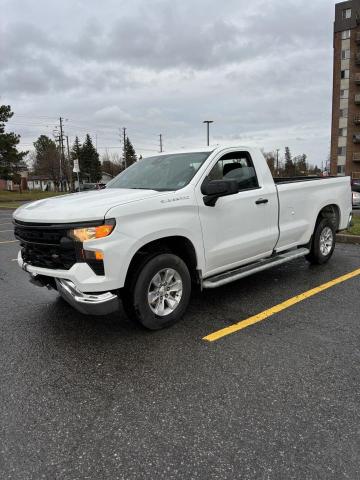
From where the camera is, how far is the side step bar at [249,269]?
4.48 metres

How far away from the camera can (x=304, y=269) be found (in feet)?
21.5

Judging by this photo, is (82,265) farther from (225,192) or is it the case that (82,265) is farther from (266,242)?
(266,242)

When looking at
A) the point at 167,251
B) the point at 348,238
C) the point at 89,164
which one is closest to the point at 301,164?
the point at 89,164

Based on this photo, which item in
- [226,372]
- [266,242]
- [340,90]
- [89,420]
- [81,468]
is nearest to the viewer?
[81,468]

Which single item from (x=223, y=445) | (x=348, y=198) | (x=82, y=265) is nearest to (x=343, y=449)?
(x=223, y=445)

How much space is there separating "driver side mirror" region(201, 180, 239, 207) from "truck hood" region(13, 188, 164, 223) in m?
0.52

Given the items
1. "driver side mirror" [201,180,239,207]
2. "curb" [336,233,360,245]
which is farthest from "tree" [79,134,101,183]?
"driver side mirror" [201,180,239,207]

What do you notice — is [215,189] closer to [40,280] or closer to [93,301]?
[93,301]

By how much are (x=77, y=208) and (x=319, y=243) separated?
421 cm

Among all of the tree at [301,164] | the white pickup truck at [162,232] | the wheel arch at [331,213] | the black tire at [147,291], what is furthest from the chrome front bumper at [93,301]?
the tree at [301,164]

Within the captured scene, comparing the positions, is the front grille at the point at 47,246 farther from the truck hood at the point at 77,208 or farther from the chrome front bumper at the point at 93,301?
the chrome front bumper at the point at 93,301

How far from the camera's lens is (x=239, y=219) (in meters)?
4.79

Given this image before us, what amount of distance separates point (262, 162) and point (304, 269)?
208 cm

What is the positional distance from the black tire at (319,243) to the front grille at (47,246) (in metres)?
4.15
